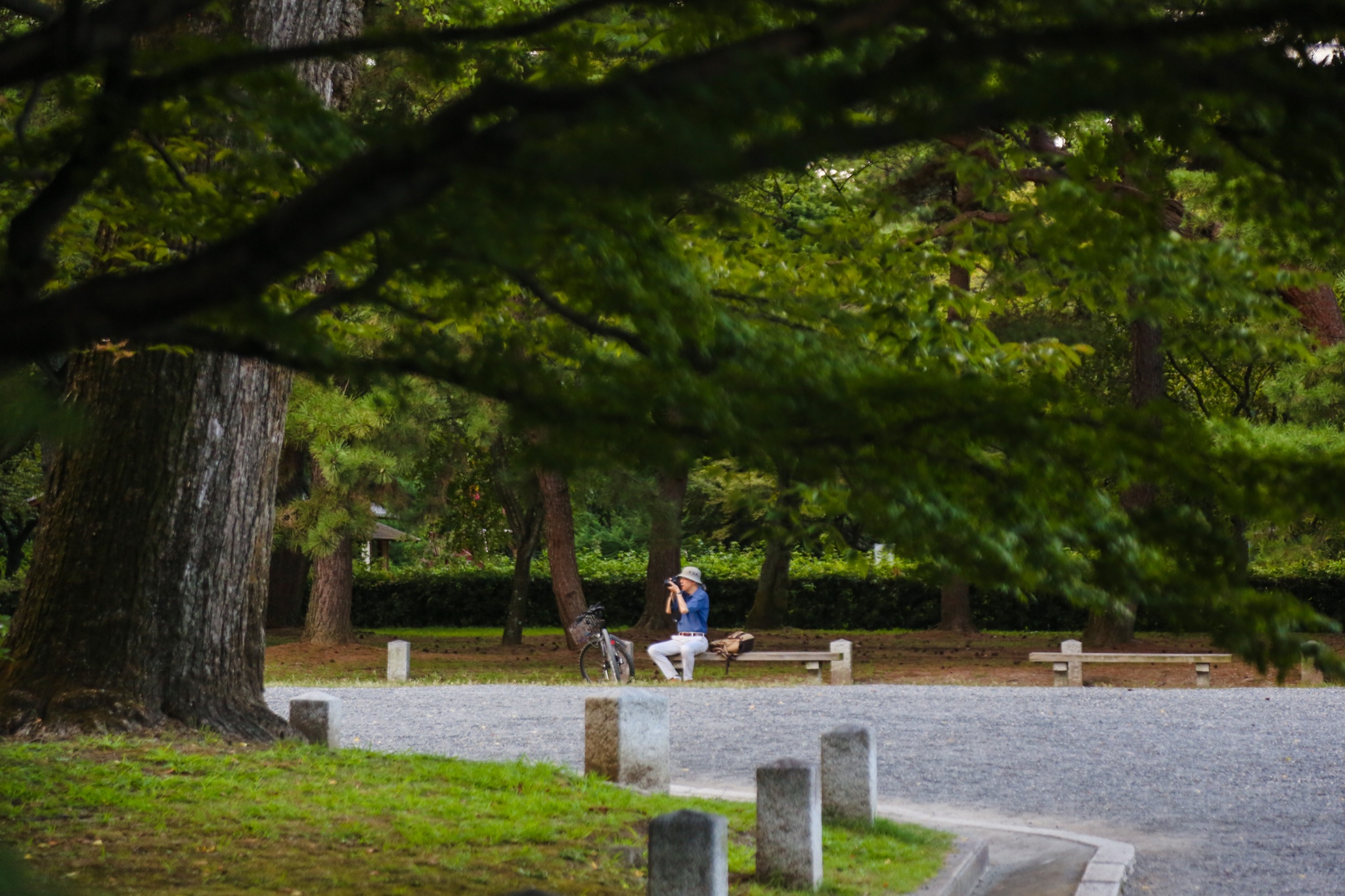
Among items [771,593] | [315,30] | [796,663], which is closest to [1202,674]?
[796,663]

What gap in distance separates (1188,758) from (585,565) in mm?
25418

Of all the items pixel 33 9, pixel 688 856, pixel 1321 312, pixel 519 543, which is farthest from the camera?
pixel 519 543

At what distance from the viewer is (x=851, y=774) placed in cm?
727

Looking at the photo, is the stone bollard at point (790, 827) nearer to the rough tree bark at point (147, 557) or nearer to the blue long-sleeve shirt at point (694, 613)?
the rough tree bark at point (147, 557)

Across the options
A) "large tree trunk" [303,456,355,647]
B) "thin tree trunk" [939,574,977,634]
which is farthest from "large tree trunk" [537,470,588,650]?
"thin tree trunk" [939,574,977,634]

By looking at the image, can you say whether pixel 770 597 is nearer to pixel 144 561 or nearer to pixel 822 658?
pixel 822 658

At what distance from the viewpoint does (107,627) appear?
24.8 ft

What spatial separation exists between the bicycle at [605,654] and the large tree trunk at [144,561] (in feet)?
30.9

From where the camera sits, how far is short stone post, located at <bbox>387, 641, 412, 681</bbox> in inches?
725

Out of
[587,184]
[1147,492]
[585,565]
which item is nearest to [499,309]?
[587,184]

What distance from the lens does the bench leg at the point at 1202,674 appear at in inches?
709

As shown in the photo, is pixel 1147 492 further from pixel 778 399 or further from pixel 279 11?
pixel 778 399

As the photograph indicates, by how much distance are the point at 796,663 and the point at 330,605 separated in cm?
836

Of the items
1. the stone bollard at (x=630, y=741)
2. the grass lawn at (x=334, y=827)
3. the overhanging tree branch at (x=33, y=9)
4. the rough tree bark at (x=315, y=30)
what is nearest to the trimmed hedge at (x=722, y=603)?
the rough tree bark at (x=315, y=30)
